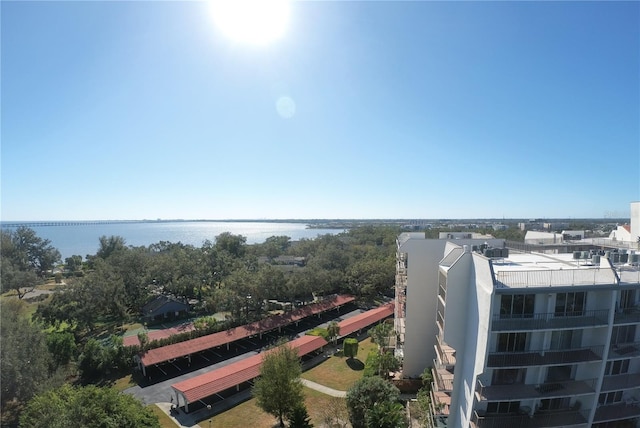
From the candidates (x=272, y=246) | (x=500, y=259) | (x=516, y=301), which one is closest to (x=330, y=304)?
(x=500, y=259)

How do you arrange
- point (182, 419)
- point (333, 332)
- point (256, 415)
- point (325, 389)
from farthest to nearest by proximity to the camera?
1. point (333, 332)
2. point (325, 389)
3. point (256, 415)
4. point (182, 419)

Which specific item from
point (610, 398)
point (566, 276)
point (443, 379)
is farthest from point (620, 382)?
point (443, 379)

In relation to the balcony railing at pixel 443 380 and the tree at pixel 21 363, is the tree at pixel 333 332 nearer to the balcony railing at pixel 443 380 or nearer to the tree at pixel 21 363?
the balcony railing at pixel 443 380

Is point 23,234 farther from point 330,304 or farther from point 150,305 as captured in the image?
point 330,304

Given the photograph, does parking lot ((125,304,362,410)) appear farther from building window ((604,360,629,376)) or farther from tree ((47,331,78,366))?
building window ((604,360,629,376))

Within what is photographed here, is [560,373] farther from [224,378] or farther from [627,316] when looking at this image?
[224,378]

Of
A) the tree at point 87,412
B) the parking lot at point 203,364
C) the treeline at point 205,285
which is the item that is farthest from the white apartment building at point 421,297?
the treeline at point 205,285

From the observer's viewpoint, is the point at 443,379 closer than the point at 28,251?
Yes
